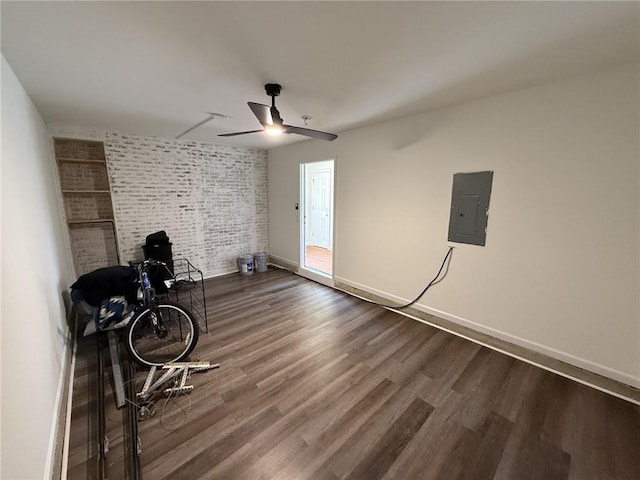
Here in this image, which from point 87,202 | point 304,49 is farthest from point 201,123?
point 304,49

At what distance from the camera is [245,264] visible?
17.4 ft

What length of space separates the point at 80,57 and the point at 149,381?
2523mm

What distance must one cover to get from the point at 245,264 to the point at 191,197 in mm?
1612

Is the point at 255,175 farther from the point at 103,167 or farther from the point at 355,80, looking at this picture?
the point at 355,80

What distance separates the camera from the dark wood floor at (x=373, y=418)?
5.31 feet

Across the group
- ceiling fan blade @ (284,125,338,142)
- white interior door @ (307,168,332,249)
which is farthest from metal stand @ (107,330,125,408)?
white interior door @ (307,168,332,249)

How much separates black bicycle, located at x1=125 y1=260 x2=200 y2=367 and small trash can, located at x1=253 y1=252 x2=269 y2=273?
2449mm

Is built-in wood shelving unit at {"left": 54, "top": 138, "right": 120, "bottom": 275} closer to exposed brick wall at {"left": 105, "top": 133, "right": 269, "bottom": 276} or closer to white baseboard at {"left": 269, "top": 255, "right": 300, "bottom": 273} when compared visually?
exposed brick wall at {"left": 105, "top": 133, "right": 269, "bottom": 276}

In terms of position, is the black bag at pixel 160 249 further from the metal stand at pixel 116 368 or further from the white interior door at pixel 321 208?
the white interior door at pixel 321 208

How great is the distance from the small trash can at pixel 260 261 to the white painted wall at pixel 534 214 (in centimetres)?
266

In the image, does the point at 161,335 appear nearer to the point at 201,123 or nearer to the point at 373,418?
the point at 373,418

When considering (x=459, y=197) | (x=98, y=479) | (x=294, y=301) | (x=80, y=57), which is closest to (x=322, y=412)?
(x=98, y=479)

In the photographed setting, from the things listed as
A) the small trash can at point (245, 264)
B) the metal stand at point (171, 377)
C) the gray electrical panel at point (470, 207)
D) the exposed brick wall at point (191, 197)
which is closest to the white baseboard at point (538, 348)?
the gray electrical panel at point (470, 207)

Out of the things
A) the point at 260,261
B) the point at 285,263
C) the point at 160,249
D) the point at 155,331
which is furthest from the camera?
the point at 285,263
